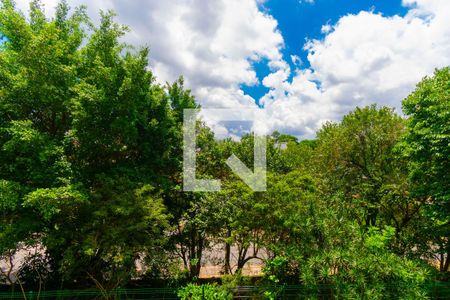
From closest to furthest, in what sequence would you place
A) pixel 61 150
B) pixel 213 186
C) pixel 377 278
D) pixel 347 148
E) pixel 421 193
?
pixel 377 278
pixel 61 150
pixel 421 193
pixel 213 186
pixel 347 148

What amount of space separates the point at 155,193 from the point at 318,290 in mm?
5206

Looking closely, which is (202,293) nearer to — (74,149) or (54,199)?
(54,199)

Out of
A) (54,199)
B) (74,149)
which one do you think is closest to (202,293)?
(54,199)

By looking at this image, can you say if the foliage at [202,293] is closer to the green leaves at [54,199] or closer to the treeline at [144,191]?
the treeline at [144,191]

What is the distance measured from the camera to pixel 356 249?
5.74m

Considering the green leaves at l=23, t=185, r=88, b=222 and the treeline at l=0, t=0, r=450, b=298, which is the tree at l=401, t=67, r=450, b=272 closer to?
the treeline at l=0, t=0, r=450, b=298

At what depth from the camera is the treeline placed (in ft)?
19.9

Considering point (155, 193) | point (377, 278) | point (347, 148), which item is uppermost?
point (347, 148)

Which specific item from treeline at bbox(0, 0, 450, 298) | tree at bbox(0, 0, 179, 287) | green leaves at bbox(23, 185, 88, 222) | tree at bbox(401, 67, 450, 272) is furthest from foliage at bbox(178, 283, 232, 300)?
tree at bbox(401, 67, 450, 272)

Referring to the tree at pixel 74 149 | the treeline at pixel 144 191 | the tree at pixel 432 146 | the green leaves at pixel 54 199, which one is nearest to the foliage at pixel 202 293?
the treeline at pixel 144 191

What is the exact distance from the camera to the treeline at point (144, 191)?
19.9ft

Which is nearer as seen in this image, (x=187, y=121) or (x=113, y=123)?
(x=113, y=123)

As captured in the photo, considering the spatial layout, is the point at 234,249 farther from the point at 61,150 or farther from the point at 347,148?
the point at 61,150

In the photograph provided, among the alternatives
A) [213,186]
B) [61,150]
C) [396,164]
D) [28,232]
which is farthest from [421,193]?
[28,232]
